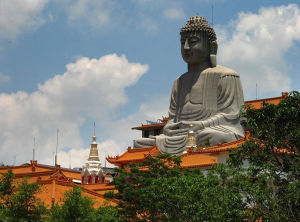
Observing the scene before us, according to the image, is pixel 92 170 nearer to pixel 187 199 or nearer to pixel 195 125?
pixel 195 125

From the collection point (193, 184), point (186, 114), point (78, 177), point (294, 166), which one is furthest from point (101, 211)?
point (78, 177)

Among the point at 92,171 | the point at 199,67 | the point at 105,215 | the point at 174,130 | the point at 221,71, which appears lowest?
the point at 105,215

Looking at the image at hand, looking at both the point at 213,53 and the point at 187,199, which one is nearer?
the point at 187,199

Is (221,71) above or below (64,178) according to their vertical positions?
above

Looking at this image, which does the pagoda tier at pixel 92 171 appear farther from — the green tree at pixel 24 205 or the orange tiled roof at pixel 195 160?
the green tree at pixel 24 205

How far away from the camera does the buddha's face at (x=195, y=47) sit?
35562 millimetres

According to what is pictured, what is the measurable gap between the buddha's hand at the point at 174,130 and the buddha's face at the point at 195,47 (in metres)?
3.79

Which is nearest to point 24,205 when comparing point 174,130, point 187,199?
point 187,199

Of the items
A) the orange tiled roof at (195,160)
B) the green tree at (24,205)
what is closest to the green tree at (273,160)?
the green tree at (24,205)

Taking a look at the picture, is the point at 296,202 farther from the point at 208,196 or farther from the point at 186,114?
the point at 186,114

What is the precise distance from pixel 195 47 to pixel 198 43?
31 cm

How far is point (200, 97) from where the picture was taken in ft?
116

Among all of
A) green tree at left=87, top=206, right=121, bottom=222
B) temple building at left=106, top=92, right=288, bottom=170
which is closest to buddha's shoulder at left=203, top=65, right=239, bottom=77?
temple building at left=106, top=92, right=288, bottom=170

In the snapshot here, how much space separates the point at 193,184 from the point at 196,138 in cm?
1879
